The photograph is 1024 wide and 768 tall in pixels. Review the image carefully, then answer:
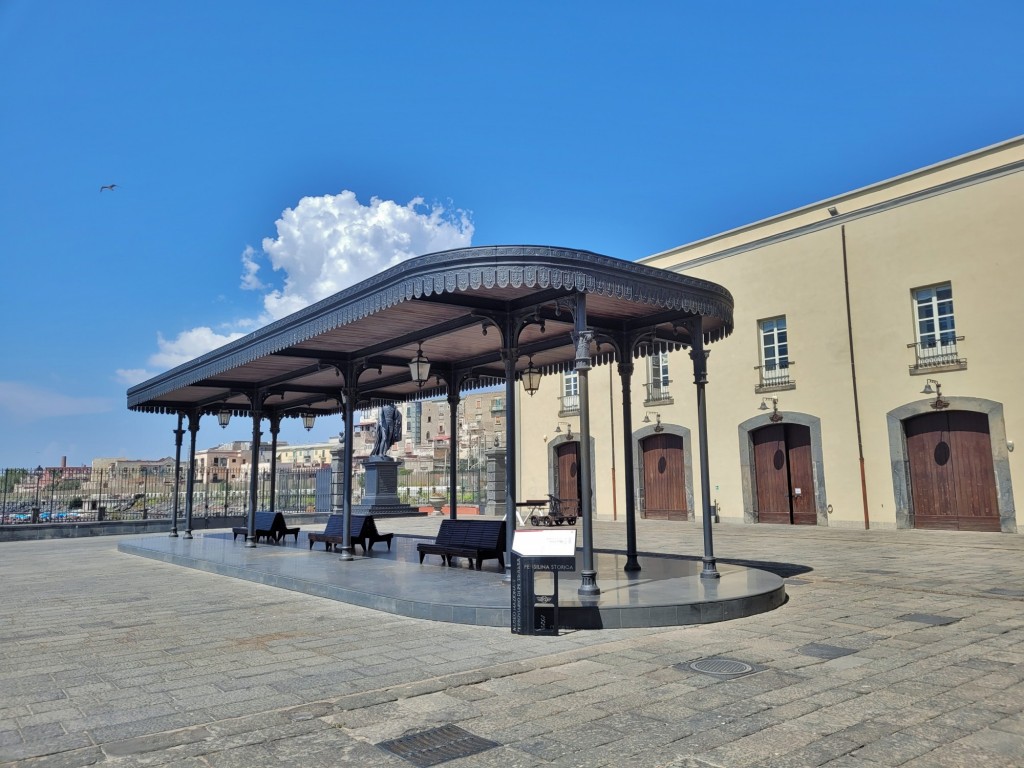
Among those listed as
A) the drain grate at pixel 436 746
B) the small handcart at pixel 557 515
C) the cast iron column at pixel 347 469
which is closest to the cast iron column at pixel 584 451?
the drain grate at pixel 436 746

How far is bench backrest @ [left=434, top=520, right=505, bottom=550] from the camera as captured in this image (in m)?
10.4

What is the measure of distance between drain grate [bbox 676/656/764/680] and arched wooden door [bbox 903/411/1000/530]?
14.8 meters

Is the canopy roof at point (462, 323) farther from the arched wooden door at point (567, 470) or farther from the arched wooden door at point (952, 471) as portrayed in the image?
the arched wooden door at point (567, 470)

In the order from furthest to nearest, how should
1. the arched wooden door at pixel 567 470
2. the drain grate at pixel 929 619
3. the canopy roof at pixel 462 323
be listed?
1. the arched wooden door at pixel 567 470
2. the canopy roof at pixel 462 323
3. the drain grate at pixel 929 619

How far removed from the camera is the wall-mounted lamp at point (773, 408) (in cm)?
2061

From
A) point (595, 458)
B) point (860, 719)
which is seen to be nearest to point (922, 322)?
point (595, 458)

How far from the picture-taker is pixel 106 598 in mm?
9188

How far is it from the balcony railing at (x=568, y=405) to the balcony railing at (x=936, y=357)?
37.2 ft

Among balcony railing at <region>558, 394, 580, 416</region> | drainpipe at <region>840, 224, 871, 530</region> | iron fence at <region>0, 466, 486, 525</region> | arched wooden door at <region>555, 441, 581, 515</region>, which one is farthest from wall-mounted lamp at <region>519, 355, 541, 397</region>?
arched wooden door at <region>555, 441, 581, 515</region>

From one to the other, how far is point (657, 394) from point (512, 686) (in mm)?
19825

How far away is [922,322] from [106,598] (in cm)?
1834

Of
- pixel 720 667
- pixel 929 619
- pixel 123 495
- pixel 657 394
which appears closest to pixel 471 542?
pixel 720 667

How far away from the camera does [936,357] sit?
1778cm

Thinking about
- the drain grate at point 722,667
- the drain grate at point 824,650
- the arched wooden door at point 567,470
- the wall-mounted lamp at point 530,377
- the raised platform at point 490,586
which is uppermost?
the wall-mounted lamp at point 530,377
